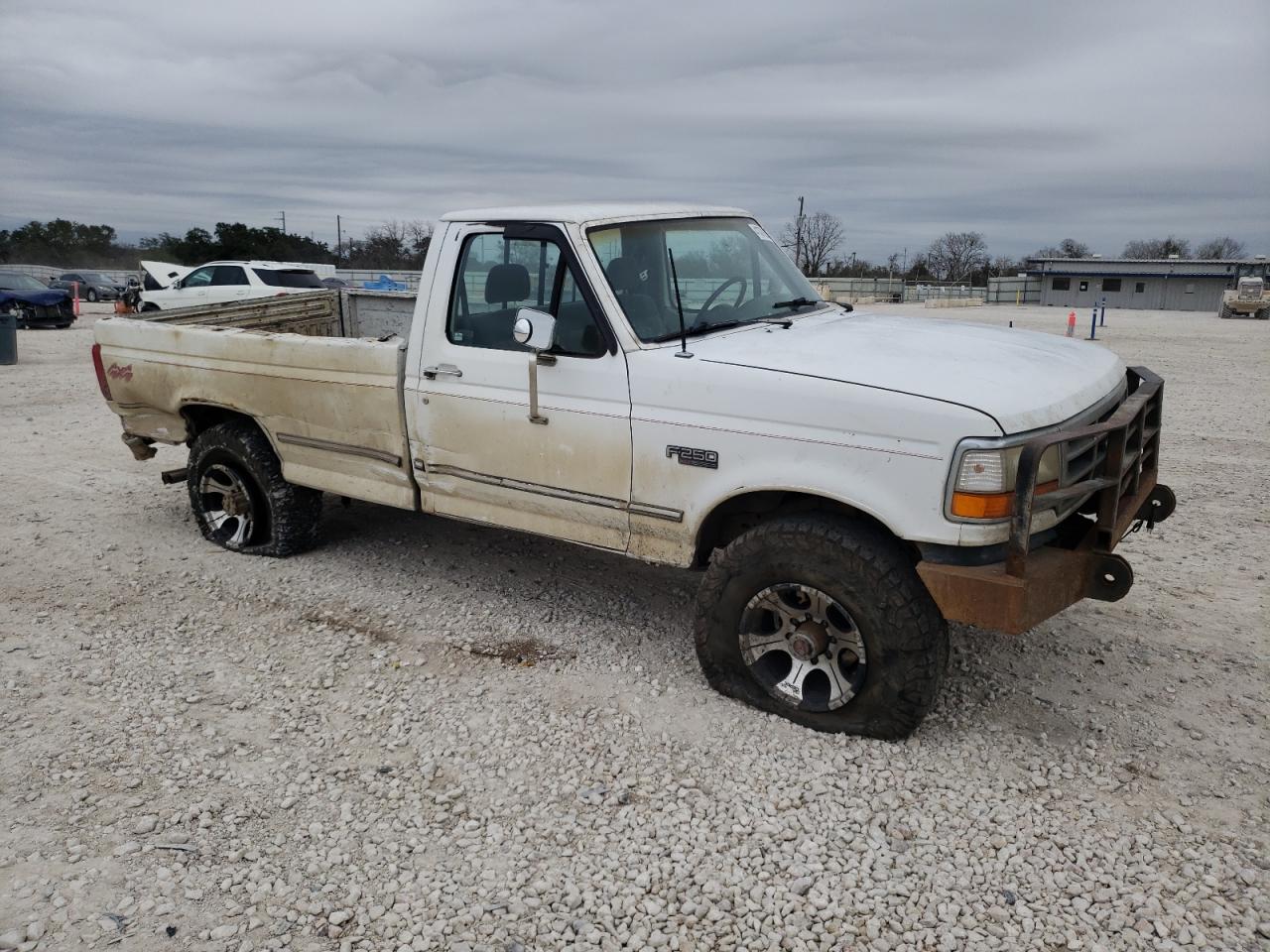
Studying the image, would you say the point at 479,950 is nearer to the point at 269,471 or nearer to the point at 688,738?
the point at 688,738

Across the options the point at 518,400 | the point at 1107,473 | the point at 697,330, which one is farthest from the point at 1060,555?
the point at 518,400

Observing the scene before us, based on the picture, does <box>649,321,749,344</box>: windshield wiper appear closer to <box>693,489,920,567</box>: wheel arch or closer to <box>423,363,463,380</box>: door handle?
<box>693,489,920,567</box>: wheel arch

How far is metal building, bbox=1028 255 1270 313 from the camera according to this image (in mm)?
63938

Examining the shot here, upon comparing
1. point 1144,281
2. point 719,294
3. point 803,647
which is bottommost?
point 803,647

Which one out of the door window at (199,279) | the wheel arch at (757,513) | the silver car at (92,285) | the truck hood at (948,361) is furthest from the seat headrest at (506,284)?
the silver car at (92,285)

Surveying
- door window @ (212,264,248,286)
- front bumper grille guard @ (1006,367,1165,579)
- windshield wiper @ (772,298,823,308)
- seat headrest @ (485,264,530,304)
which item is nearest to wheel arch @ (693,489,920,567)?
front bumper grille guard @ (1006,367,1165,579)

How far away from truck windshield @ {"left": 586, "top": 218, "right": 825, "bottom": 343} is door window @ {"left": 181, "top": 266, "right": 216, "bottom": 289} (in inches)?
716

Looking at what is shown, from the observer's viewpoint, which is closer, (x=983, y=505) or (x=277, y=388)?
(x=983, y=505)

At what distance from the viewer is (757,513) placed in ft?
13.6

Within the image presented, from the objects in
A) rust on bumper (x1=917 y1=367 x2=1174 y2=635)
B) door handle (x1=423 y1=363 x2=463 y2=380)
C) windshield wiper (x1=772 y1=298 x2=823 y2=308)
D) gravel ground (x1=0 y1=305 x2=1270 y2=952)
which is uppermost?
windshield wiper (x1=772 y1=298 x2=823 y2=308)

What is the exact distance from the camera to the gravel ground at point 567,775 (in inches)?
115

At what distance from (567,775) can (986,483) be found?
6.36 ft

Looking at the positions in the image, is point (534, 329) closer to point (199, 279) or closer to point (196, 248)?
point (199, 279)

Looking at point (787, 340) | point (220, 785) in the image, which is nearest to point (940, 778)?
point (787, 340)
